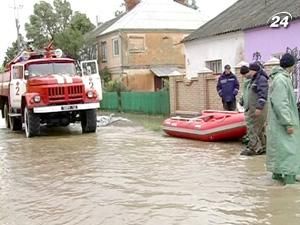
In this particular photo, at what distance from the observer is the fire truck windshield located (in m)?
17.9

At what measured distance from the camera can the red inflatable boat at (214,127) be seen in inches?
514

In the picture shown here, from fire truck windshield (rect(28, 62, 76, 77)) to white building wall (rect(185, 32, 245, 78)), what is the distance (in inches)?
328

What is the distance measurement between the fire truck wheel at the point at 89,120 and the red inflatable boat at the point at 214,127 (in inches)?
133

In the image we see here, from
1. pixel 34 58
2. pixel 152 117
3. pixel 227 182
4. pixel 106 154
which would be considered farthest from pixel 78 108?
pixel 227 182

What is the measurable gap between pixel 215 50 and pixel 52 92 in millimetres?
10783

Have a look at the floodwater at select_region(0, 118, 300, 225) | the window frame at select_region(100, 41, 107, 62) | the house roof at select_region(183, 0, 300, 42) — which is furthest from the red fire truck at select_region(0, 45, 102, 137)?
the window frame at select_region(100, 41, 107, 62)

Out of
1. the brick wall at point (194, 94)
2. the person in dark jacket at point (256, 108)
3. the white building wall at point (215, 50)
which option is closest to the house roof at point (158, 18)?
the white building wall at point (215, 50)

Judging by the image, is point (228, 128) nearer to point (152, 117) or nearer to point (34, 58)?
point (34, 58)

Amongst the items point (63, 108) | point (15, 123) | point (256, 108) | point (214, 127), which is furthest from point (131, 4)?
point (256, 108)

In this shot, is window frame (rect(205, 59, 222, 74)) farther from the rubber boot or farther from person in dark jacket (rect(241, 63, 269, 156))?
the rubber boot

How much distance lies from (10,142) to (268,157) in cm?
938

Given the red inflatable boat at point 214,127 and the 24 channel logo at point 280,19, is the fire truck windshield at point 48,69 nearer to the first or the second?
the red inflatable boat at point 214,127

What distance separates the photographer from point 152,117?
78.6ft

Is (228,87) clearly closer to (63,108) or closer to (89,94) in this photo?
(89,94)
